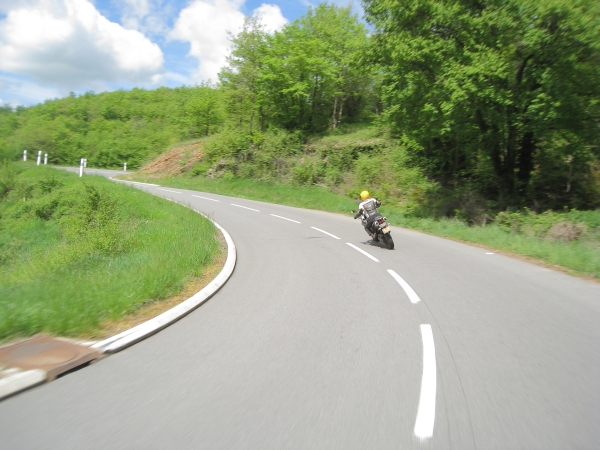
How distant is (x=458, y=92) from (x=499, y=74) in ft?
5.72

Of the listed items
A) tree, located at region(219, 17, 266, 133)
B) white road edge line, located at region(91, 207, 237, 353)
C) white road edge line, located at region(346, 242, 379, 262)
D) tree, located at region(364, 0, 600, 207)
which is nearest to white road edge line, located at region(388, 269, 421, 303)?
white road edge line, located at region(346, 242, 379, 262)

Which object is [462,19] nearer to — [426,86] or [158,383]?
[426,86]

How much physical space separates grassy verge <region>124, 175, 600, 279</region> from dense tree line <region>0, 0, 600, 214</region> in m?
2.08

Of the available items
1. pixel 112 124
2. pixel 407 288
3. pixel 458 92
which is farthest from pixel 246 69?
pixel 112 124

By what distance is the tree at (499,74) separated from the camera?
670 inches

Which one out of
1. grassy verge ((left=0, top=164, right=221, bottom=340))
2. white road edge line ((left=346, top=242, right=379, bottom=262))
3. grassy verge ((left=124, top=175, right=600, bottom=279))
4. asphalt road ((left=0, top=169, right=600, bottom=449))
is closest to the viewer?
asphalt road ((left=0, top=169, right=600, bottom=449))

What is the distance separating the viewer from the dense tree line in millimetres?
17266

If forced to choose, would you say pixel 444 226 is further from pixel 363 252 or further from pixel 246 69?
pixel 246 69

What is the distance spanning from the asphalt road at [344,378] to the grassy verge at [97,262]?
0.89m

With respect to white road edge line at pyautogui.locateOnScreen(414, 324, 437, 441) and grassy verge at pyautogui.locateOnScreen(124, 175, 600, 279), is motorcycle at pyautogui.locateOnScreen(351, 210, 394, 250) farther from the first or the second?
white road edge line at pyautogui.locateOnScreen(414, 324, 437, 441)

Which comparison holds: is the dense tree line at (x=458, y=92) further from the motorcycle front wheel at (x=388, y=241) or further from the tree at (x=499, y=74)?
the motorcycle front wheel at (x=388, y=241)

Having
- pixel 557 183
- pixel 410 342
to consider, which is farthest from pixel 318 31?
pixel 410 342

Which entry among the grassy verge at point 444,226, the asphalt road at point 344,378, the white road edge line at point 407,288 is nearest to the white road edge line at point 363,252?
the white road edge line at point 407,288

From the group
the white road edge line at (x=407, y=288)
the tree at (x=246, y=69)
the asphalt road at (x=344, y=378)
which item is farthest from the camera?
the tree at (x=246, y=69)
